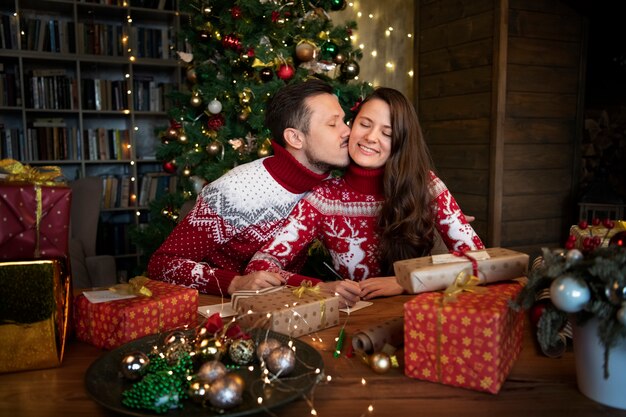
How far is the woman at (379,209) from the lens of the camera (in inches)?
69.5

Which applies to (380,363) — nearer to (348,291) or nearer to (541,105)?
(348,291)

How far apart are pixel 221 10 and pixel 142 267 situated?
5.50ft

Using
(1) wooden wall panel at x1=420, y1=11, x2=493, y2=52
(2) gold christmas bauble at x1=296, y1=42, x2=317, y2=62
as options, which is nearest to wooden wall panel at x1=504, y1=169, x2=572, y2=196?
(1) wooden wall panel at x1=420, y1=11, x2=493, y2=52

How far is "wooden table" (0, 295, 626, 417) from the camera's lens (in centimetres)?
86

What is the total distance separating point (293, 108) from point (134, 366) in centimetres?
127

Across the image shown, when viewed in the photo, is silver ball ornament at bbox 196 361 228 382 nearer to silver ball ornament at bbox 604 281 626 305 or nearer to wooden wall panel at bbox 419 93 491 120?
silver ball ornament at bbox 604 281 626 305

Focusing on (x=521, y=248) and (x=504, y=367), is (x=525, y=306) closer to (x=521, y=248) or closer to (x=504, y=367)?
(x=504, y=367)

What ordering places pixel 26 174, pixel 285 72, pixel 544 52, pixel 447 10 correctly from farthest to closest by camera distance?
1. pixel 447 10
2. pixel 544 52
3. pixel 285 72
4. pixel 26 174

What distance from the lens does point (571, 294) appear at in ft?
2.62

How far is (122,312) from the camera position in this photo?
108 cm

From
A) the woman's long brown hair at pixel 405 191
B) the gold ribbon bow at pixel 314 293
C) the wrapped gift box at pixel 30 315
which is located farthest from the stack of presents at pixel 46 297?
the woman's long brown hair at pixel 405 191

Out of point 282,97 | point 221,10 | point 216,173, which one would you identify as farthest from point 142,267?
point 282,97

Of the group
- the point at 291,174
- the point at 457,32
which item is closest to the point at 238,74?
the point at 291,174

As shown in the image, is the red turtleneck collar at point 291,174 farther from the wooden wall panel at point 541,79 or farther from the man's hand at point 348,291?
the wooden wall panel at point 541,79
